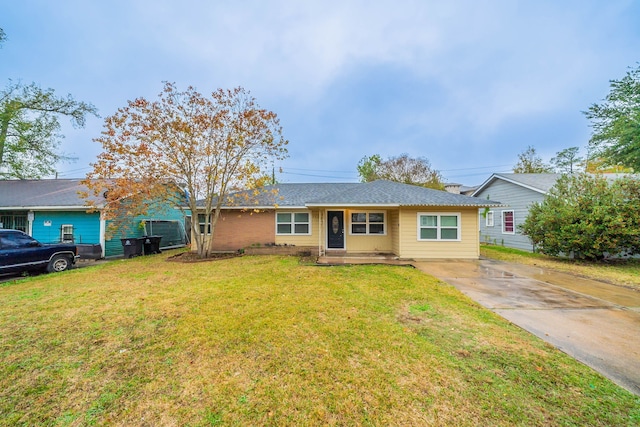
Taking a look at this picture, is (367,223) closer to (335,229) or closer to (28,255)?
(335,229)

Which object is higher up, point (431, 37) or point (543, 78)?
point (431, 37)

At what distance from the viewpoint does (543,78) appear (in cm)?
1396

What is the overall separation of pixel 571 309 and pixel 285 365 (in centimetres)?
546

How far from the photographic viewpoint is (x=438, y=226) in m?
10.6

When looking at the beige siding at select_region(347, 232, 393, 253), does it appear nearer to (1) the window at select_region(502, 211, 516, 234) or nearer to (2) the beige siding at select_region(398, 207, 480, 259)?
(2) the beige siding at select_region(398, 207, 480, 259)

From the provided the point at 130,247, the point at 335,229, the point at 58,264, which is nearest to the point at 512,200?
the point at 335,229

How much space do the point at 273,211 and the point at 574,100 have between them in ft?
65.5

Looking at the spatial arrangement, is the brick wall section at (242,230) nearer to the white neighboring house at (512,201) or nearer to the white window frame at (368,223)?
the white window frame at (368,223)

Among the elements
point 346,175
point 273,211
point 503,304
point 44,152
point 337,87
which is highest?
point 337,87

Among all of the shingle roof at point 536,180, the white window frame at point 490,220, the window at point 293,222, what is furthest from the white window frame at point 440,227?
the white window frame at point 490,220

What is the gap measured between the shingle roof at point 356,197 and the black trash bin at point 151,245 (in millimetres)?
4629

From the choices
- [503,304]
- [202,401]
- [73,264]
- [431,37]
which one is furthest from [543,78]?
[73,264]

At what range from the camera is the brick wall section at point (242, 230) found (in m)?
12.8

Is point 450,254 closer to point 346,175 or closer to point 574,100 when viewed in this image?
point 574,100
